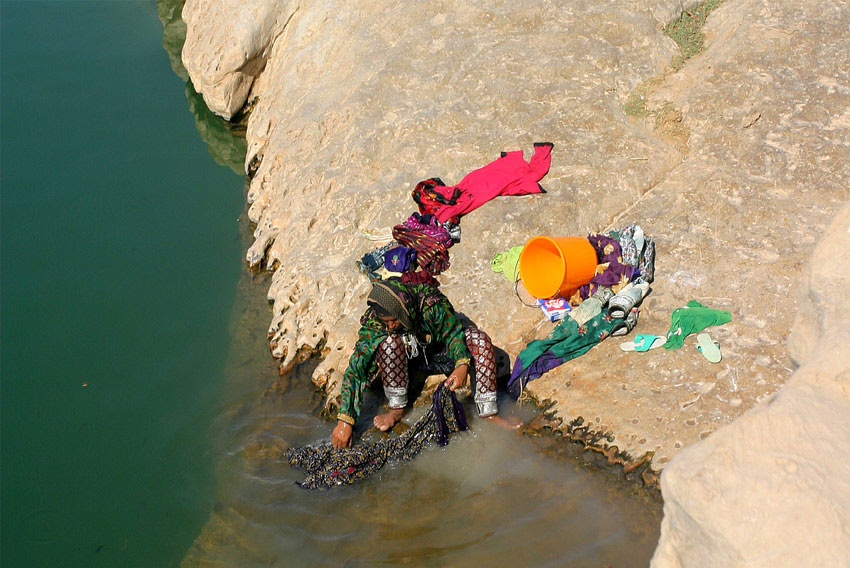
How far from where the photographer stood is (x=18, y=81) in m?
10.4

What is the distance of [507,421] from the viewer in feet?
15.3

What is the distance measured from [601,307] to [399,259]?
1596mm

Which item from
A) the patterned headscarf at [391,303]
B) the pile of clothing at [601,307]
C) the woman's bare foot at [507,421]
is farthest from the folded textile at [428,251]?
the woman's bare foot at [507,421]

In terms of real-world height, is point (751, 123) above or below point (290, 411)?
above

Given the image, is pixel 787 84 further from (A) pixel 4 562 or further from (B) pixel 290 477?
(A) pixel 4 562

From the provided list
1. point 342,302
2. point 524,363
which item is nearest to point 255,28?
point 342,302

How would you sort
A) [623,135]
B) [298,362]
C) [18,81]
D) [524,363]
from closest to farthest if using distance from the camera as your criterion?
[524,363] → [298,362] → [623,135] → [18,81]

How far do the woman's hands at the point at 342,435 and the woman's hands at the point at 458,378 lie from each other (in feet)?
2.37

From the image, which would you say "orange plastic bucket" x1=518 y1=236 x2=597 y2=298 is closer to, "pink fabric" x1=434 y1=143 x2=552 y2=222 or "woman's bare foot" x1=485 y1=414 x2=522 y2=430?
"pink fabric" x1=434 y1=143 x2=552 y2=222

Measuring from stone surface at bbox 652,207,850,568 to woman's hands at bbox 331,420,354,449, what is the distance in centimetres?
250

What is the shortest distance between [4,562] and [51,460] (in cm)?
82

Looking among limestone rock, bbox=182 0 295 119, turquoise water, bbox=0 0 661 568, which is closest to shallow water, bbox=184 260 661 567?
turquoise water, bbox=0 0 661 568

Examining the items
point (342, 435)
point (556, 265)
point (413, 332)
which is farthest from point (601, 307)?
point (342, 435)

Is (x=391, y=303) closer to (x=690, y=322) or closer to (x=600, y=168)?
(x=690, y=322)
